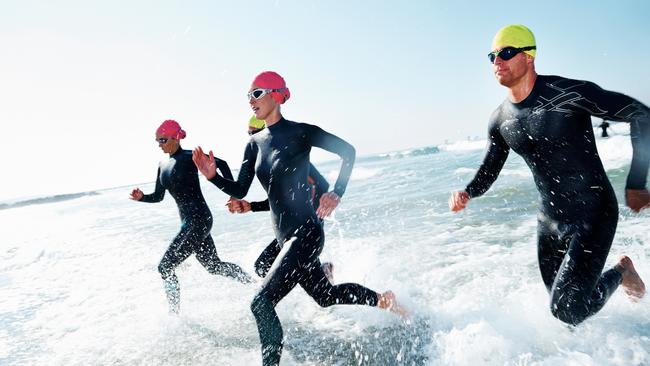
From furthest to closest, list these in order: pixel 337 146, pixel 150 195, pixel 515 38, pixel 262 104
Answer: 1. pixel 150 195
2. pixel 337 146
3. pixel 262 104
4. pixel 515 38

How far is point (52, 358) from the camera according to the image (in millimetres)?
4125

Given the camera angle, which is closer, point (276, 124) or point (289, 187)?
point (289, 187)

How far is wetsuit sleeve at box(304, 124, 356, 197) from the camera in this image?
11.1ft

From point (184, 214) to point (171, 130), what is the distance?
1069 mm

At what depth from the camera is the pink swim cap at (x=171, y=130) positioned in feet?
16.2

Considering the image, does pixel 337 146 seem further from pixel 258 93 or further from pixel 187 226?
pixel 187 226

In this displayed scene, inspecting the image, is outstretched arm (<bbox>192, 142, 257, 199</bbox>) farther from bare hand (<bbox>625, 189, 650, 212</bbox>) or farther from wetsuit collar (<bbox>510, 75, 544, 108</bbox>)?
bare hand (<bbox>625, 189, 650, 212</bbox>)

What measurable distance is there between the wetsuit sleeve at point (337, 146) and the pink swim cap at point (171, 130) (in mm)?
2379

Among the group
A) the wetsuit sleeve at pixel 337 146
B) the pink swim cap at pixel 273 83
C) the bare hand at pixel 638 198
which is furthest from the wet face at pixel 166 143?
→ the bare hand at pixel 638 198

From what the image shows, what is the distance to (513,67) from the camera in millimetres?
2764

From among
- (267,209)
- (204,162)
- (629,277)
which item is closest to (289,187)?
(204,162)

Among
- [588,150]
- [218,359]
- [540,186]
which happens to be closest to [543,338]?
[540,186]

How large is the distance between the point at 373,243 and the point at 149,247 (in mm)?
6286

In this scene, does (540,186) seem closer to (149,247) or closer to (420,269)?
(420,269)
